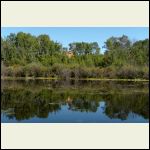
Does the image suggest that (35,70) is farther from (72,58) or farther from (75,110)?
(75,110)

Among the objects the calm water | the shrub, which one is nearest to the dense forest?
the shrub

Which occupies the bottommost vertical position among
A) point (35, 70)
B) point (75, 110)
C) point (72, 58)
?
point (75, 110)

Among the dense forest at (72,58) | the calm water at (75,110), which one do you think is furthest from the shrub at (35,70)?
the calm water at (75,110)

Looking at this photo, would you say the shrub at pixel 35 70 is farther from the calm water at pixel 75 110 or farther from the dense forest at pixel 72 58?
the calm water at pixel 75 110

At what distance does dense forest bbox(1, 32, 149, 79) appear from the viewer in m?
61.8

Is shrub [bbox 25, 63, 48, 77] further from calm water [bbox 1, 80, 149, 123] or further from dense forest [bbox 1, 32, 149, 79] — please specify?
calm water [bbox 1, 80, 149, 123]

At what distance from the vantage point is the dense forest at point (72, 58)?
61.8m

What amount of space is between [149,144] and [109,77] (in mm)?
51403

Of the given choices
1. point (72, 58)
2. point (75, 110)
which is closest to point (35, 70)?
point (72, 58)

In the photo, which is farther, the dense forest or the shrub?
the shrub

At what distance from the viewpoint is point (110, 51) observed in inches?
2842

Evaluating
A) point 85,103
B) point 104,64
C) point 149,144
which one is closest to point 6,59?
point 104,64

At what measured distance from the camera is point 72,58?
236 ft

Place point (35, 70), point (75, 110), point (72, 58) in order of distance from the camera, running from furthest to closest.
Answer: point (72, 58)
point (35, 70)
point (75, 110)
